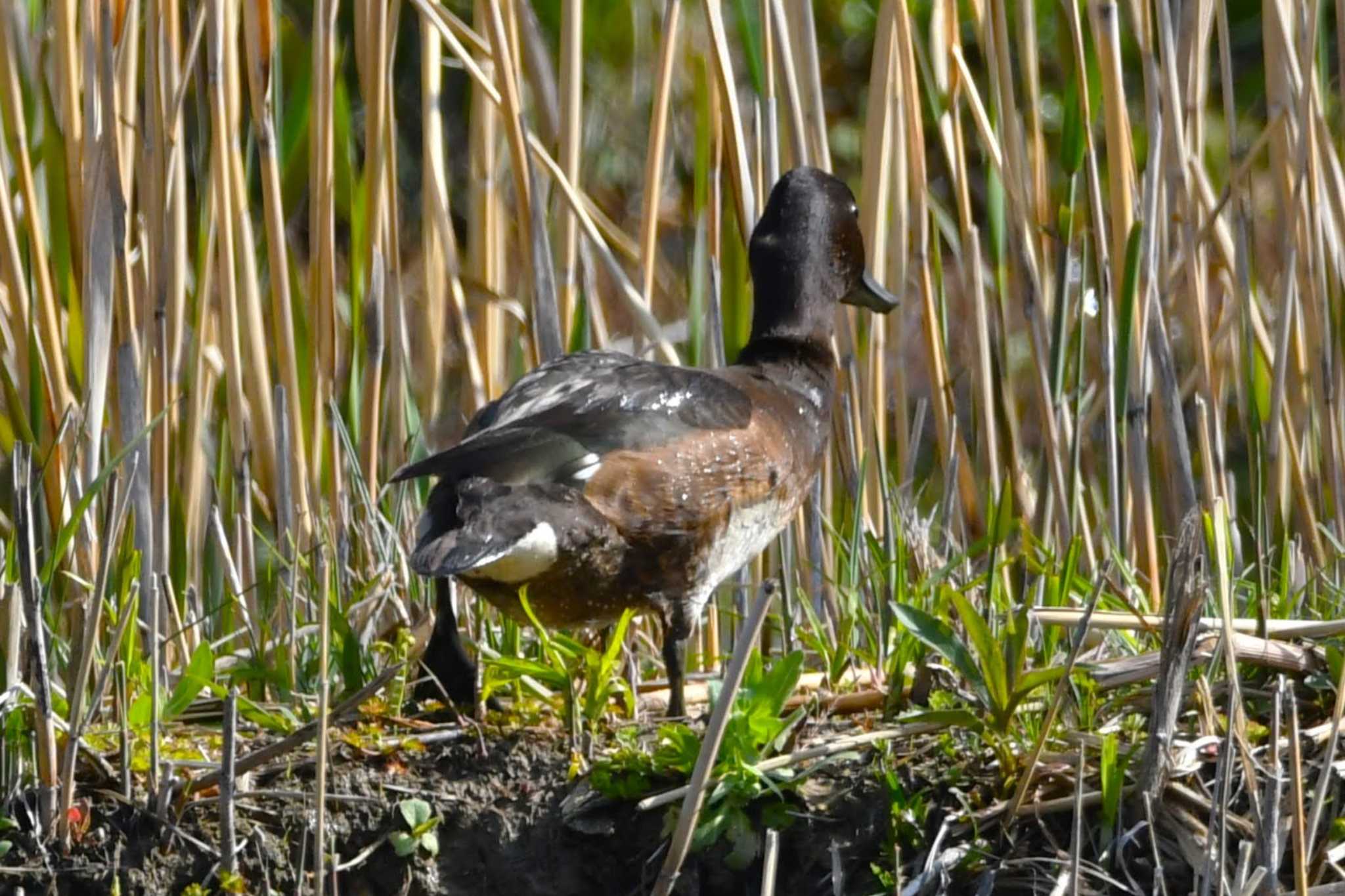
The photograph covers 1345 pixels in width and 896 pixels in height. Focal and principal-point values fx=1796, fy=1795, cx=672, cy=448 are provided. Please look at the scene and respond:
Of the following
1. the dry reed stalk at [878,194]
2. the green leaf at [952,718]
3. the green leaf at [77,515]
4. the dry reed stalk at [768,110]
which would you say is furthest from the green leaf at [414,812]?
the dry reed stalk at [768,110]

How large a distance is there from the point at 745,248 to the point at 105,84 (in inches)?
52.9

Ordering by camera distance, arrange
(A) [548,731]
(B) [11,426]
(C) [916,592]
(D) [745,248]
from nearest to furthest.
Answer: (A) [548,731] → (C) [916,592] → (B) [11,426] → (D) [745,248]

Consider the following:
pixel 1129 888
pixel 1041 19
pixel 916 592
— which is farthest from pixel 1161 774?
pixel 1041 19

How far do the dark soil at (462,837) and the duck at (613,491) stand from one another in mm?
223

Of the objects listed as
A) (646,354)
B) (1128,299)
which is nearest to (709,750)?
(1128,299)

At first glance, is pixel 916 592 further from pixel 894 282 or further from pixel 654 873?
pixel 894 282

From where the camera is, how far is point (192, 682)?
2799 millimetres

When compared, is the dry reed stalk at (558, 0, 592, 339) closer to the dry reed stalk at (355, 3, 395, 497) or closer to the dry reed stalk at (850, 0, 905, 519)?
the dry reed stalk at (355, 3, 395, 497)

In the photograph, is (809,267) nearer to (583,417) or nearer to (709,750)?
(583,417)

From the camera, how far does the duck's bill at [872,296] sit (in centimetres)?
392

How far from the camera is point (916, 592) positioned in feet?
10.2

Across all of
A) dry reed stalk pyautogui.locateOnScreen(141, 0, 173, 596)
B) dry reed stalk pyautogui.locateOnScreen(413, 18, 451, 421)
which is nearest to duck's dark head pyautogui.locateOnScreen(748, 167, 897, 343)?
dry reed stalk pyautogui.locateOnScreen(413, 18, 451, 421)

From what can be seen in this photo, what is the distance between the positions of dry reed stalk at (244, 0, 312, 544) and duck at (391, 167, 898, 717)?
0.99 feet

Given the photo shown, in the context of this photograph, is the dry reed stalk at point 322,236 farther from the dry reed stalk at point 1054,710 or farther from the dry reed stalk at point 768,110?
the dry reed stalk at point 1054,710
